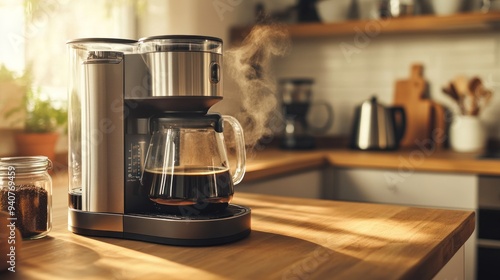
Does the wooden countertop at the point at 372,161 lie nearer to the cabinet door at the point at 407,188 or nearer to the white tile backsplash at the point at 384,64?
the cabinet door at the point at 407,188

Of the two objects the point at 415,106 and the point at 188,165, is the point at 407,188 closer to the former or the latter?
the point at 415,106

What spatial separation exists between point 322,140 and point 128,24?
1.27 meters

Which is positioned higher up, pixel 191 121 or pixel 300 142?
pixel 191 121

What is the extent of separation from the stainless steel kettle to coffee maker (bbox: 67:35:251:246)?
6.36 ft

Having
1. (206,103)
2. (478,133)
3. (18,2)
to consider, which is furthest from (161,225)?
(478,133)

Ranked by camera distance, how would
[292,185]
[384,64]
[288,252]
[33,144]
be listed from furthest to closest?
[384,64] < [292,185] < [33,144] < [288,252]

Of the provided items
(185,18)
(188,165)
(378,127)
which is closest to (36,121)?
(185,18)

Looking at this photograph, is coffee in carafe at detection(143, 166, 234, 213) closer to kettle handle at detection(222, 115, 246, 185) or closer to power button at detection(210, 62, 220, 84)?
kettle handle at detection(222, 115, 246, 185)


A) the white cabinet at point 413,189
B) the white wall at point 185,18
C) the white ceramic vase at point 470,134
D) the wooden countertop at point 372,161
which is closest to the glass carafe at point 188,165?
the wooden countertop at point 372,161

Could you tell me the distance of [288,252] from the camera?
0.96 m

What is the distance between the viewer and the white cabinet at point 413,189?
2475mm

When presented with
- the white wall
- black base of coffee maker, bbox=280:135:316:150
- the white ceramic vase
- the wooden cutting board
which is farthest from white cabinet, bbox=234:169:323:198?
the white wall

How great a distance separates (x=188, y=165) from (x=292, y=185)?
1.54 m

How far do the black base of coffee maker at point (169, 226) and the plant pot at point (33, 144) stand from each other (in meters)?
1.13
